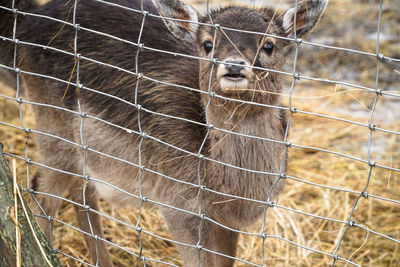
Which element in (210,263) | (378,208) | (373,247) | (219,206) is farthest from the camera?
(378,208)

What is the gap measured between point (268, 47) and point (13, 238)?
1704 millimetres

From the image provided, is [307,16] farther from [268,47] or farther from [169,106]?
[169,106]

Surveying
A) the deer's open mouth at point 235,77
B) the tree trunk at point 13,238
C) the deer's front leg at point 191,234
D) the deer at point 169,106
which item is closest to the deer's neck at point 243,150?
the deer at point 169,106

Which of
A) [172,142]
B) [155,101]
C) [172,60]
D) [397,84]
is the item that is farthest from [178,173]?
[397,84]

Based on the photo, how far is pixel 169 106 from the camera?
363 cm

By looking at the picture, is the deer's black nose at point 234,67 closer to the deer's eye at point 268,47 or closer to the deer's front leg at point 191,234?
the deer's eye at point 268,47

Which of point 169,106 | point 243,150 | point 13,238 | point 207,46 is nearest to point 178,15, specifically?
point 207,46

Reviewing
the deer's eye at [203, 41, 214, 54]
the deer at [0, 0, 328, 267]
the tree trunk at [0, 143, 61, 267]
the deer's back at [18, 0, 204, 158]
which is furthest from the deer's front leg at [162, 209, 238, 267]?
the deer's eye at [203, 41, 214, 54]

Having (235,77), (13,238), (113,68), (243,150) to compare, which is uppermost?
(235,77)

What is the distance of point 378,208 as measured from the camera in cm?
493

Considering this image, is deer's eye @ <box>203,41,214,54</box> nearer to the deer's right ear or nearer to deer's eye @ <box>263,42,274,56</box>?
the deer's right ear

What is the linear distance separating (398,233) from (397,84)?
8.74ft

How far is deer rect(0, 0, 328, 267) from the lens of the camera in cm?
311

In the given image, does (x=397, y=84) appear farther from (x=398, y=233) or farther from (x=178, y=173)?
(x=178, y=173)
